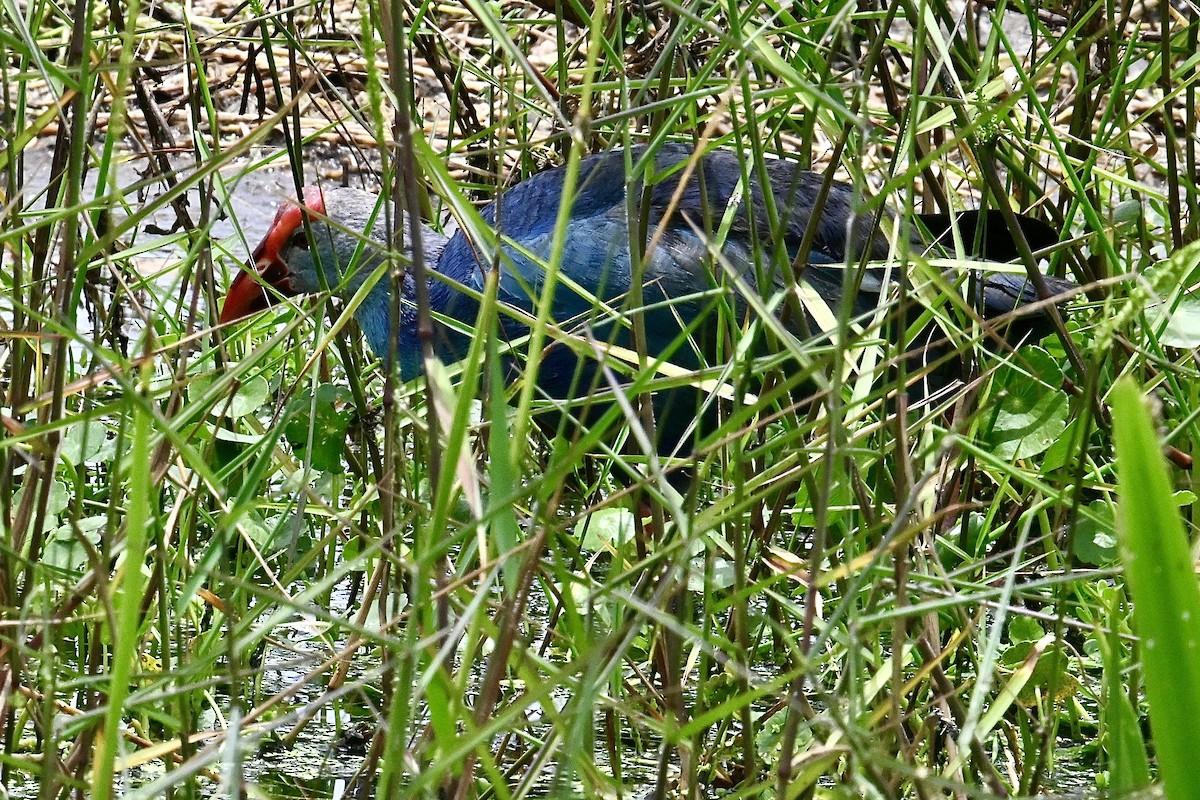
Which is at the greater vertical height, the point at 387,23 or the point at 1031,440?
the point at 387,23

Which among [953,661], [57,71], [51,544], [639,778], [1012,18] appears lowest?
[639,778]

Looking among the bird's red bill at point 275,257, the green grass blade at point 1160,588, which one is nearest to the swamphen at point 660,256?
the bird's red bill at point 275,257

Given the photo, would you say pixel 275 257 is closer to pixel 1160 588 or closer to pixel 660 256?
pixel 660 256

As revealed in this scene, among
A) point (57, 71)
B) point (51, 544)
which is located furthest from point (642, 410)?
point (51, 544)

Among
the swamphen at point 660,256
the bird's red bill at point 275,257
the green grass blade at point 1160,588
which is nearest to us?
the green grass blade at point 1160,588

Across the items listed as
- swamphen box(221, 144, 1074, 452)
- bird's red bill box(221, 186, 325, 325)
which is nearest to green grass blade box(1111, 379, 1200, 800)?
swamphen box(221, 144, 1074, 452)

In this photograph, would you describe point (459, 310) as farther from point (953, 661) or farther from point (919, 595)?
point (919, 595)

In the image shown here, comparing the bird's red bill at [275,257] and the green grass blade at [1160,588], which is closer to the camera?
the green grass blade at [1160,588]

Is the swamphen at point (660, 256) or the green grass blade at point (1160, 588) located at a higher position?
the swamphen at point (660, 256)

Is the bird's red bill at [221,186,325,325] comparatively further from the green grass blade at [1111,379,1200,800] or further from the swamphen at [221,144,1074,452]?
the green grass blade at [1111,379,1200,800]

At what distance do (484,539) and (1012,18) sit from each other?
3.42 meters

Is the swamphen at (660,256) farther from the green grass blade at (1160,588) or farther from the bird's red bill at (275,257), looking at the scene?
the green grass blade at (1160,588)

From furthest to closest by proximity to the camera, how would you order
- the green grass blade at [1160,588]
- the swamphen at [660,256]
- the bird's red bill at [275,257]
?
the bird's red bill at [275,257] → the swamphen at [660,256] → the green grass blade at [1160,588]

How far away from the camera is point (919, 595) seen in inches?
47.8
